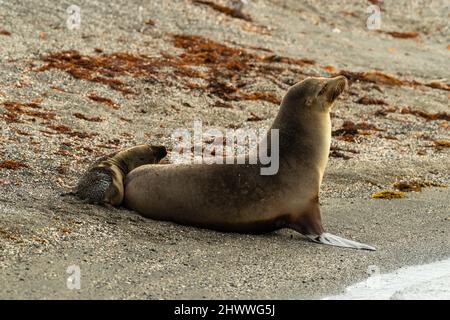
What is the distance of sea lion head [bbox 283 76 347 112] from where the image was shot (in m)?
8.13

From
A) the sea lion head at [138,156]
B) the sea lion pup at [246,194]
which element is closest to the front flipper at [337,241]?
the sea lion pup at [246,194]

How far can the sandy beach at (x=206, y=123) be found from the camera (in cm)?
636

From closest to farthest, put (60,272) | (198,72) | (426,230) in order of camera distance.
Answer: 1. (60,272)
2. (426,230)
3. (198,72)

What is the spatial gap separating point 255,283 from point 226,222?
140 cm

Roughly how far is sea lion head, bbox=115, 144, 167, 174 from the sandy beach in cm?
60

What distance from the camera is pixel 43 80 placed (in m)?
13.0

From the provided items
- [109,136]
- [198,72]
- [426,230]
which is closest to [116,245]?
[426,230]

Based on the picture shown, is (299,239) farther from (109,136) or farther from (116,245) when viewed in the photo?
(109,136)

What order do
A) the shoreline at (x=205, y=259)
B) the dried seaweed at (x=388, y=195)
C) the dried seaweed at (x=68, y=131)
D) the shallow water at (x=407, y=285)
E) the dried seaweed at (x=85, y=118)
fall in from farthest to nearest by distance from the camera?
the dried seaweed at (x=85, y=118)
the dried seaweed at (x=68, y=131)
the dried seaweed at (x=388, y=195)
the shallow water at (x=407, y=285)
the shoreline at (x=205, y=259)

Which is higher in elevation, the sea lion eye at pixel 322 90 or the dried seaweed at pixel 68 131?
the sea lion eye at pixel 322 90

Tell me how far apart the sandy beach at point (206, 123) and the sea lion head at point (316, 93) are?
45.3 inches

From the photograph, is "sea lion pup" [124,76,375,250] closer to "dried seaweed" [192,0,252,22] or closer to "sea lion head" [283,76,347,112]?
"sea lion head" [283,76,347,112]

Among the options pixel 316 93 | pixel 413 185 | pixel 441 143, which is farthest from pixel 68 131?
pixel 441 143

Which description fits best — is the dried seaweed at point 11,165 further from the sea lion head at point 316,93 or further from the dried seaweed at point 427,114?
the dried seaweed at point 427,114
